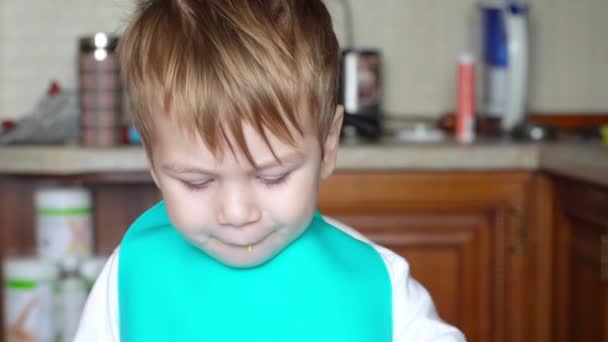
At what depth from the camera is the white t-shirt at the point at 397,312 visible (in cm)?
97

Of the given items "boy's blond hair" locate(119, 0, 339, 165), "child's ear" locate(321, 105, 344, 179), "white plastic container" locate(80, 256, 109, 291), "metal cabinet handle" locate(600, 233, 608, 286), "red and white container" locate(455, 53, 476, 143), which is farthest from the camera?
"red and white container" locate(455, 53, 476, 143)

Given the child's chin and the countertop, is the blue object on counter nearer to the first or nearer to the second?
the countertop

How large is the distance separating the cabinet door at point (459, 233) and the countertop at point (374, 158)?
0.03 m

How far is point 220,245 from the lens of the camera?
89 centimetres

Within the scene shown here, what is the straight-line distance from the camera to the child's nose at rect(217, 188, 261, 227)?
83 cm

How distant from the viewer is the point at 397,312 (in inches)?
39.0

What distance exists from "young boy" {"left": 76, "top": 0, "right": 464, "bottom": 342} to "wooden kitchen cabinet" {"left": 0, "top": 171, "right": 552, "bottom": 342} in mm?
943

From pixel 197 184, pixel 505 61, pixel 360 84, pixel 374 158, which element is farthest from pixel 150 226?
pixel 505 61

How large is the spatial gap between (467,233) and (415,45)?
71cm

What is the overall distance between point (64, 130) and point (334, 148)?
137 centimetres

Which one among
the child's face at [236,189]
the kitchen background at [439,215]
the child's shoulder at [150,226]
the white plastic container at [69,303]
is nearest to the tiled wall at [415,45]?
the kitchen background at [439,215]

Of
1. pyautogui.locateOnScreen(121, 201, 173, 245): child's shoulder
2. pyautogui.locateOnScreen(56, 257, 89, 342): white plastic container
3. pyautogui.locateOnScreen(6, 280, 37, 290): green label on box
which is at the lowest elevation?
pyautogui.locateOnScreen(56, 257, 89, 342): white plastic container

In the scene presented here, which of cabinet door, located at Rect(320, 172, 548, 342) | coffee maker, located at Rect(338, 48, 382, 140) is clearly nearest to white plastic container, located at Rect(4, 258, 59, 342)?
cabinet door, located at Rect(320, 172, 548, 342)

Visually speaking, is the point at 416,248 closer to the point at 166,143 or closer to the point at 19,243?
the point at 19,243
